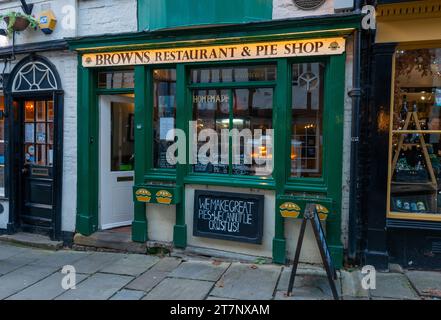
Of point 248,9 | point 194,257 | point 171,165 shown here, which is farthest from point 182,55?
point 194,257

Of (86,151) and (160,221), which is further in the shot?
(86,151)

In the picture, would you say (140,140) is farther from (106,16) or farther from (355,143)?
(355,143)

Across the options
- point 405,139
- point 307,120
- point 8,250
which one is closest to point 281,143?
point 307,120

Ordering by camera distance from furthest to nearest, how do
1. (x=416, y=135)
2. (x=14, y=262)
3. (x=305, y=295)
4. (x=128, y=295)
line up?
(x=14, y=262)
(x=416, y=135)
(x=128, y=295)
(x=305, y=295)

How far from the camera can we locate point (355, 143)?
5320 millimetres

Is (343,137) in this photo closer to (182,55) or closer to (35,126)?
(182,55)

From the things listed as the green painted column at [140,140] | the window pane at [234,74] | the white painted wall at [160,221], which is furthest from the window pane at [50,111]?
the window pane at [234,74]

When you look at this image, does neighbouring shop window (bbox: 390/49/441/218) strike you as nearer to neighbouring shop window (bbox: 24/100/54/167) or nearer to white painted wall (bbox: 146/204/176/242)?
white painted wall (bbox: 146/204/176/242)

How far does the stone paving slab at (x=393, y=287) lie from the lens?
466 cm

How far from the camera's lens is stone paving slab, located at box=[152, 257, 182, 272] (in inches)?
223

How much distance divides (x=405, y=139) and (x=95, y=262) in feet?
15.7

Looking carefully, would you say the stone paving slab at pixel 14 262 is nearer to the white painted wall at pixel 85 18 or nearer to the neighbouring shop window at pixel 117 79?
the neighbouring shop window at pixel 117 79

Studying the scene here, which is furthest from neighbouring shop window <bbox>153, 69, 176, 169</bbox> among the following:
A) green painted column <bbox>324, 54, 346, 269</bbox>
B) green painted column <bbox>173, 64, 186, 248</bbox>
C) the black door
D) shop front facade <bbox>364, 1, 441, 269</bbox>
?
shop front facade <bbox>364, 1, 441, 269</bbox>

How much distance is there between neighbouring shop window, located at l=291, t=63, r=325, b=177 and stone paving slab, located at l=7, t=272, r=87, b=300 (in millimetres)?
3387
